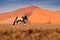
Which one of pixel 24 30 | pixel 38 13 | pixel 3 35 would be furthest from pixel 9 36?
pixel 38 13

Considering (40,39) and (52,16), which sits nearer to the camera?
(40,39)

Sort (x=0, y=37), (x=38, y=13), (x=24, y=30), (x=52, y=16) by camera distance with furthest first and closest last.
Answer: (x=38, y=13)
(x=52, y=16)
(x=24, y=30)
(x=0, y=37)

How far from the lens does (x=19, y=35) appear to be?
67.0 feet

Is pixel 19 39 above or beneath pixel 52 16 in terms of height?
above

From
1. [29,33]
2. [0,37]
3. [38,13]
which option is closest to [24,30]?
[29,33]

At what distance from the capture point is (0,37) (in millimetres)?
20109

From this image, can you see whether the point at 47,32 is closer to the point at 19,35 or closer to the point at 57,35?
the point at 57,35

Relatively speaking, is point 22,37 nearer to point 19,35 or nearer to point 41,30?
point 19,35

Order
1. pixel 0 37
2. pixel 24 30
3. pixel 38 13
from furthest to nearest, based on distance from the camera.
→ pixel 38 13, pixel 24 30, pixel 0 37

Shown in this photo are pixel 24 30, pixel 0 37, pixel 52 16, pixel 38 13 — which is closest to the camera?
pixel 0 37

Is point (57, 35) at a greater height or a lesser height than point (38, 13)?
greater

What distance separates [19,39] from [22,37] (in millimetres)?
292

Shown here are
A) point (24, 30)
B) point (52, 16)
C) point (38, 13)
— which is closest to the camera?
point (24, 30)

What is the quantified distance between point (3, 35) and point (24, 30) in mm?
2147
